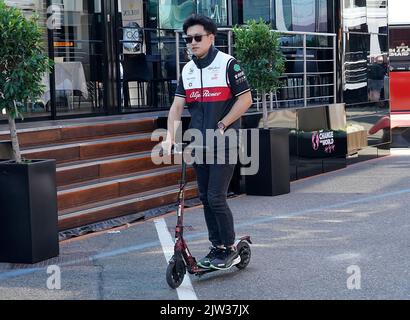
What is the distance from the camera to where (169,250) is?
766cm

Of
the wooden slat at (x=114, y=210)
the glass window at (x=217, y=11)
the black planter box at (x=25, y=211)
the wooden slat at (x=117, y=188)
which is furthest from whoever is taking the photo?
the glass window at (x=217, y=11)

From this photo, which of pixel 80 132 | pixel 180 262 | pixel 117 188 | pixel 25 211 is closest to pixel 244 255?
pixel 180 262

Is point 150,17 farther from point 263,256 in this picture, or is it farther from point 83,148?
point 263,256

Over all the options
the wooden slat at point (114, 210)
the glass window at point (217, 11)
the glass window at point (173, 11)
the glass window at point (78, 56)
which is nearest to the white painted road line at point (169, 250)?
the wooden slat at point (114, 210)

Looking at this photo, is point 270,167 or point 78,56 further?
point 78,56

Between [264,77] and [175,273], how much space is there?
5.22 m

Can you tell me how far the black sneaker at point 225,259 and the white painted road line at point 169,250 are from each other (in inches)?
10.3

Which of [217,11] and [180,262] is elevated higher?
[217,11]

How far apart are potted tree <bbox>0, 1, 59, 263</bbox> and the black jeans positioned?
1553 mm

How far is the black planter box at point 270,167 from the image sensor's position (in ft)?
35.8

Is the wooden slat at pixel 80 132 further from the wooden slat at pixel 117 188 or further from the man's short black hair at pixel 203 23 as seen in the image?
the man's short black hair at pixel 203 23

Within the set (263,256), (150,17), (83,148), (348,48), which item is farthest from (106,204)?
(348,48)

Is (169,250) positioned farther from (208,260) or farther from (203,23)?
(203,23)

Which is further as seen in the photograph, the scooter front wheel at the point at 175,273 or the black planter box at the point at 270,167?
the black planter box at the point at 270,167
